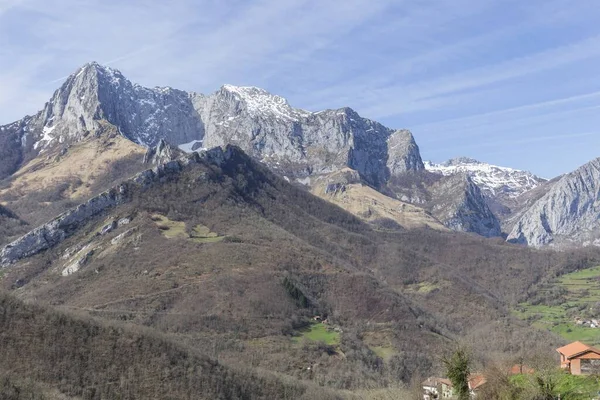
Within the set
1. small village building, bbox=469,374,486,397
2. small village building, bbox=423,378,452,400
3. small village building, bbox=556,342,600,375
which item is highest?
small village building, bbox=556,342,600,375

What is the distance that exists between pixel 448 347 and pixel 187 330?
71.3 metres

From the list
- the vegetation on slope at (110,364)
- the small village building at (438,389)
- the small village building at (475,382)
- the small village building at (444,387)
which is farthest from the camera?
the vegetation on slope at (110,364)

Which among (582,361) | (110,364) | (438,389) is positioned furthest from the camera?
(110,364)

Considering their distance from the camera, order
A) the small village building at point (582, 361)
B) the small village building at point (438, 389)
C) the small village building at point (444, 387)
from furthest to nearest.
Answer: the small village building at point (438, 389) → the small village building at point (582, 361) → the small village building at point (444, 387)

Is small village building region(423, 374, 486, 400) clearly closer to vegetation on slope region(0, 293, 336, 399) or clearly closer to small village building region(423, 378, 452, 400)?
small village building region(423, 378, 452, 400)

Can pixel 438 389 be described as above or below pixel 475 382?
below

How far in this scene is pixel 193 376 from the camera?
438ft

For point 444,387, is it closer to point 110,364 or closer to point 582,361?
point 582,361

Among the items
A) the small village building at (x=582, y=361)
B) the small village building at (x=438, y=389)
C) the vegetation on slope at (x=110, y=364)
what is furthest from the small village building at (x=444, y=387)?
the vegetation on slope at (x=110, y=364)

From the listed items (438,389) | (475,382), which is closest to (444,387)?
(438,389)

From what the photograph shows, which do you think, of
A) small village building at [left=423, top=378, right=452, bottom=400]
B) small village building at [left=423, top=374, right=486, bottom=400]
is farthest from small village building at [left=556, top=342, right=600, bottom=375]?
small village building at [left=423, top=378, right=452, bottom=400]

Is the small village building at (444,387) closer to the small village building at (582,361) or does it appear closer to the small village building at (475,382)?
the small village building at (475,382)

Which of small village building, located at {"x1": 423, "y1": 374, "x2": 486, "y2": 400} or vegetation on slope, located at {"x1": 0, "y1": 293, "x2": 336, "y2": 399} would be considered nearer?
small village building, located at {"x1": 423, "y1": 374, "x2": 486, "y2": 400}

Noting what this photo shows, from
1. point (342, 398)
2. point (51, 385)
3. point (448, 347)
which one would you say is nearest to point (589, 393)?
point (342, 398)
